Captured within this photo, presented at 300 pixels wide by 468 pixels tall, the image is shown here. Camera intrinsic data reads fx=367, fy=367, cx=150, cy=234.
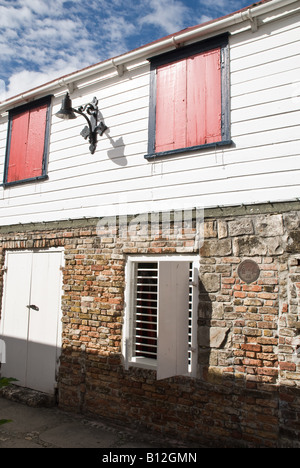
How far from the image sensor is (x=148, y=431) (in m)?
4.79

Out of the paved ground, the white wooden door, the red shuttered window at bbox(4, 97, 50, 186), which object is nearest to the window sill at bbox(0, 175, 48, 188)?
the red shuttered window at bbox(4, 97, 50, 186)

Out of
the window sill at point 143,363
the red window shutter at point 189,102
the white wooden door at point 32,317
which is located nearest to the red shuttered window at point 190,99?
the red window shutter at point 189,102

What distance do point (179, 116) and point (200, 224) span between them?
1633 mm

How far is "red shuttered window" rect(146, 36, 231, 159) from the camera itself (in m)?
4.89

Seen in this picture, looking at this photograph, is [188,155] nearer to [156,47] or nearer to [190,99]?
[190,99]

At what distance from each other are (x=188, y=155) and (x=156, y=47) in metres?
1.78

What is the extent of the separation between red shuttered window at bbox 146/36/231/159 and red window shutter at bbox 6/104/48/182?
2.45 m

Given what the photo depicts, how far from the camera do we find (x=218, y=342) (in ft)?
14.6

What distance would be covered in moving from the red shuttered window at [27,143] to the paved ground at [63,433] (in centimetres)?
392

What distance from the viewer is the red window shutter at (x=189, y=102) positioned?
4938 mm

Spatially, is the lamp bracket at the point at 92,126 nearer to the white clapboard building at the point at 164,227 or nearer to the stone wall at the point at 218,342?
the white clapboard building at the point at 164,227

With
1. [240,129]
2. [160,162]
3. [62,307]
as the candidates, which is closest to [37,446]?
[62,307]

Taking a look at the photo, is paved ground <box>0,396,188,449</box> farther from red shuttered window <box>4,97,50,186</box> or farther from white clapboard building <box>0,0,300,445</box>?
red shuttered window <box>4,97,50,186</box>

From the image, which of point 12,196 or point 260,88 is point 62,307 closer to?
point 12,196
